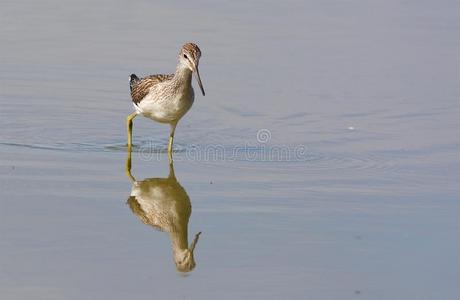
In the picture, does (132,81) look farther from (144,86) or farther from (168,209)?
(168,209)

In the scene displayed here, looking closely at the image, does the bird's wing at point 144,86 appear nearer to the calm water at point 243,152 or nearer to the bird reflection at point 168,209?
the calm water at point 243,152

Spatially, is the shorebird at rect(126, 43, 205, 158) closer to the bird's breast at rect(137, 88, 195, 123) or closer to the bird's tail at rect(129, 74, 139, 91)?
the bird's breast at rect(137, 88, 195, 123)

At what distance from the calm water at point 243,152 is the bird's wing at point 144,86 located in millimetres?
446

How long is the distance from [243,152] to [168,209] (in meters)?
2.10

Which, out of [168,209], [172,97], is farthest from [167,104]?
[168,209]

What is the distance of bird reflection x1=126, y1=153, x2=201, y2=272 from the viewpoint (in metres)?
8.10

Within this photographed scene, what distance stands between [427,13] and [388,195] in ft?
26.5

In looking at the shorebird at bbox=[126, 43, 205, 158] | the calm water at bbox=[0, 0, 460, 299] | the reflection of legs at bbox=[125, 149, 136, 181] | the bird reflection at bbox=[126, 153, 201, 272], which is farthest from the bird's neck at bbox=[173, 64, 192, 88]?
the bird reflection at bbox=[126, 153, 201, 272]

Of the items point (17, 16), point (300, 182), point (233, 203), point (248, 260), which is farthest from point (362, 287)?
point (17, 16)

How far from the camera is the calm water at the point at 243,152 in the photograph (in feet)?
25.8

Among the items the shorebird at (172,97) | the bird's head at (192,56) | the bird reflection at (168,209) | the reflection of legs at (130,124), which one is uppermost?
the bird's head at (192,56)

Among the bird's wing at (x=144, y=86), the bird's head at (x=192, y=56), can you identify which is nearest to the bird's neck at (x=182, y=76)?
the bird's head at (x=192, y=56)

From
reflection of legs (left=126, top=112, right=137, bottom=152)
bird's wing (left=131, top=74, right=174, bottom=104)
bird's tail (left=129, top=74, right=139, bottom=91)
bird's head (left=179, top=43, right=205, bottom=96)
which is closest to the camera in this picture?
bird's head (left=179, top=43, right=205, bottom=96)

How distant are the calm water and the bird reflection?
45 mm
